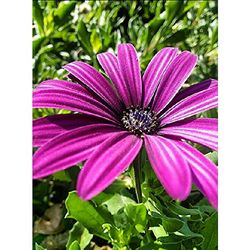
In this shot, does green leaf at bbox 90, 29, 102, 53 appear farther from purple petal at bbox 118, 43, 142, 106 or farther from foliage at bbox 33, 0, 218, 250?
purple petal at bbox 118, 43, 142, 106

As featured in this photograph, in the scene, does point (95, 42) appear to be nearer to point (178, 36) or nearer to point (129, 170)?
point (178, 36)

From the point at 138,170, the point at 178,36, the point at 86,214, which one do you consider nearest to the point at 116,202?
the point at 86,214

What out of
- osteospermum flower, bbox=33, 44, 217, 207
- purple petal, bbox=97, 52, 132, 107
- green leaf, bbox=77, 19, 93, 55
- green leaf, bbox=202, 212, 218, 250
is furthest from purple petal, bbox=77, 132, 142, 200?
green leaf, bbox=77, 19, 93, 55

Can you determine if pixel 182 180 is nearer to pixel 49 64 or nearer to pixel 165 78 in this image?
pixel 165 78

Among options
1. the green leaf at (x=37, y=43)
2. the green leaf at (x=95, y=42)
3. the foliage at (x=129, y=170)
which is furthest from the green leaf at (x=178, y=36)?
the green leaf at (x=37, y=43)

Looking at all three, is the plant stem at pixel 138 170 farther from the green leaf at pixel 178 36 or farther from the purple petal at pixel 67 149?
the green leaf at pixel 178 36
